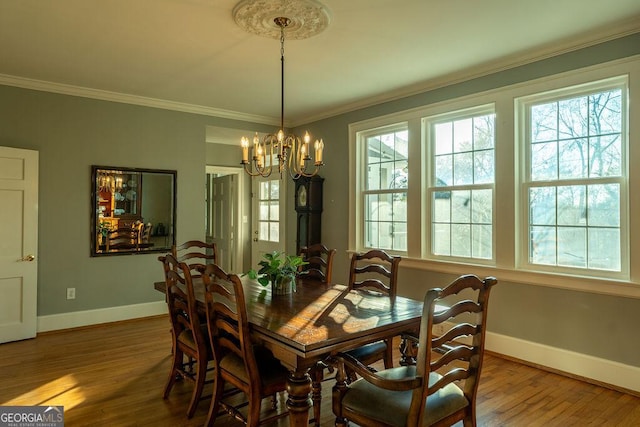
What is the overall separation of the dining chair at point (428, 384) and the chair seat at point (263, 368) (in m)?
0.36

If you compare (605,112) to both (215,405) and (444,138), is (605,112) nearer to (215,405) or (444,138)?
(444,138)

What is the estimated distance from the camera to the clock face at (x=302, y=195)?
5.47 metres

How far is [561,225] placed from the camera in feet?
11.1

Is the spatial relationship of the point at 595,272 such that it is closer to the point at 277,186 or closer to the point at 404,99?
the point at 404,99

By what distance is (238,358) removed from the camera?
229cm

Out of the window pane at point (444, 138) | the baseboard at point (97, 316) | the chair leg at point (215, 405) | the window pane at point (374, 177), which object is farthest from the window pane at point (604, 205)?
the baseboard at point (97, 316)

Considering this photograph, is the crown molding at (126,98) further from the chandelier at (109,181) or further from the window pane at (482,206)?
the window pane at (482,206)

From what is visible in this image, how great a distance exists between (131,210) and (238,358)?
318 cm

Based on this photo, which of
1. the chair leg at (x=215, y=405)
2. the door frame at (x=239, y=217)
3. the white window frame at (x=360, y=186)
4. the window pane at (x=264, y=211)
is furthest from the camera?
the door frame at (x=239, y=217)

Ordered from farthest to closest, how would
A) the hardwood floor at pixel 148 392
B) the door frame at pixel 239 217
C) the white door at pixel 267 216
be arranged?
the door frame at pixel 239 217
the white door at pixel 267 216
the hardwood floor at pixel 148 392

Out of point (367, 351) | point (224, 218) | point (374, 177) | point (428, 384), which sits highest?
point (374, 177)

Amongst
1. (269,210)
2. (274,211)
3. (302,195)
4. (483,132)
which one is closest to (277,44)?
(483,132)

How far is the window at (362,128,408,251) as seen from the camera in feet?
15.2

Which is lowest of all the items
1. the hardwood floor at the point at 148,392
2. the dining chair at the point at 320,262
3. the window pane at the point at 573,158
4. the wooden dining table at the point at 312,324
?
the hardwood floor at the point at 148,392
